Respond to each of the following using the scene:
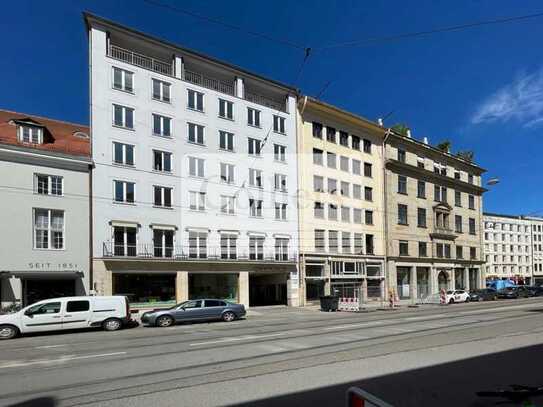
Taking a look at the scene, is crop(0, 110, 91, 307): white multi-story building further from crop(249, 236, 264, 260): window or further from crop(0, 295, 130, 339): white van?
crop(249, 236, 264, 260): window

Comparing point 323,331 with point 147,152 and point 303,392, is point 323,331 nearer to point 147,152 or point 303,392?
point 303,392

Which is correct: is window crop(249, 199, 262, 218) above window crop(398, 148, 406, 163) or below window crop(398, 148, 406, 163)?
below

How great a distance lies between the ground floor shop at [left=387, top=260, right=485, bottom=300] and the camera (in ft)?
146

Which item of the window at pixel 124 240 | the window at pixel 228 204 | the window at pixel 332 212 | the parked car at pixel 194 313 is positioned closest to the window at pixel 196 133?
the window at pixel 228 204

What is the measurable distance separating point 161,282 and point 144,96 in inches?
508

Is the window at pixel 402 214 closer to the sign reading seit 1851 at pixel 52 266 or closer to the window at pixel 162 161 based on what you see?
the window at pixel 162 161

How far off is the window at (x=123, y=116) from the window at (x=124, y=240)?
Result: 22.6 feet

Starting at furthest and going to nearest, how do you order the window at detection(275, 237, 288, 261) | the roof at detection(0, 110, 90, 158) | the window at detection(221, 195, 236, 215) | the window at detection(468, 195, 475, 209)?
the window at detection(468, 195, 475, 209) < the window at detection(275, 237, 288, 261) < the window at detection(221, 195, 236, 215) < the roof at detection(0, 110, 90, 158)

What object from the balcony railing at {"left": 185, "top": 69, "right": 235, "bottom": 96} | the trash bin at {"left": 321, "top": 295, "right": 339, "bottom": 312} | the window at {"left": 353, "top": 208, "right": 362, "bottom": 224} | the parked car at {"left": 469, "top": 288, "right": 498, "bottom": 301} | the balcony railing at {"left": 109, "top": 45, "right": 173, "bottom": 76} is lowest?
the parked car at {"left": 469, "top": 288, "right": 498, "bottom": 301}

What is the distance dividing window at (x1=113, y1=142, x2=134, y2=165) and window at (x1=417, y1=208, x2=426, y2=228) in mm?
31148

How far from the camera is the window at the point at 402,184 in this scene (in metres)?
47.1

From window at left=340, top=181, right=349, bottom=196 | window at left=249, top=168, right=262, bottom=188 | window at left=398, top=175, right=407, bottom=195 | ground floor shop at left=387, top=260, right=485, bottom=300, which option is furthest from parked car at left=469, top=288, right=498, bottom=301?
window at left=249, top=168, right=262, bottom=188

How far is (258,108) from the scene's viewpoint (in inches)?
1483

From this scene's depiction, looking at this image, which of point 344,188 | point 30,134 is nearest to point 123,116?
point 30,134
